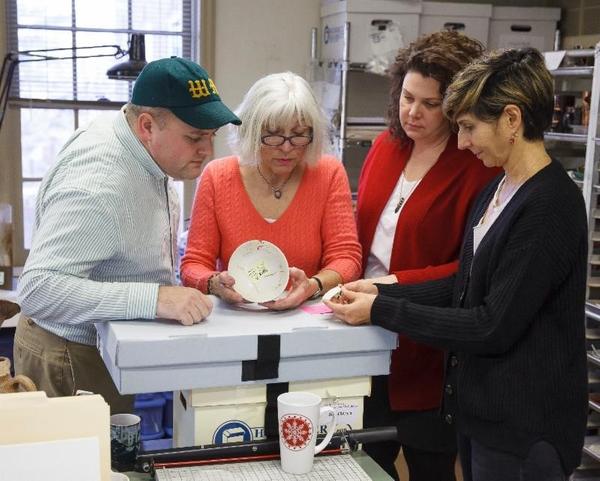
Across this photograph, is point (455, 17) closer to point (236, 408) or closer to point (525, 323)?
point (525, 323)

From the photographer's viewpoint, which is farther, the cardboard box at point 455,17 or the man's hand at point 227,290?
the cardboard box at point 455,17

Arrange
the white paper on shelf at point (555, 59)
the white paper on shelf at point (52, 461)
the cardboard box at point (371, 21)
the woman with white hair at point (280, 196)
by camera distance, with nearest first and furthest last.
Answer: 1. the white paper on shelf at point (52, 461)
2. the woman with white hair at point (280, 196)
3. the white paper on shelf at point (555, 59)
4. the cardboard box at point (371, 21)

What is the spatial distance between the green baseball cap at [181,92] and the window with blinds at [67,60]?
2333 millimetres

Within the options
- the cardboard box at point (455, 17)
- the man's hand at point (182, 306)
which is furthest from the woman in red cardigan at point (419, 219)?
the cardboard box at point (455, 17)

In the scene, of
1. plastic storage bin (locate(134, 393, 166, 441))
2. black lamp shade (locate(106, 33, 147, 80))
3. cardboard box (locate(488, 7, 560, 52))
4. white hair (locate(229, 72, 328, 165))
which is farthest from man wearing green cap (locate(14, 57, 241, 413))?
cardboard box (locate(488, 7, 560, 52))

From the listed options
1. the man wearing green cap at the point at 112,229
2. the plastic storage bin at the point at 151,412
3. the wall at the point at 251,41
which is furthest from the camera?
the wall at the point at 251,41

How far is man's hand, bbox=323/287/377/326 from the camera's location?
1469 mm

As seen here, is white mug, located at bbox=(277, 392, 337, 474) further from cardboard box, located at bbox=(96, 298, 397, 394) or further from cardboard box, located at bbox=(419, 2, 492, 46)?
cardboard box, located at bbox=(419, 2, 492, 46)

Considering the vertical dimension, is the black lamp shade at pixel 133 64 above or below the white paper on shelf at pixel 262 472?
above

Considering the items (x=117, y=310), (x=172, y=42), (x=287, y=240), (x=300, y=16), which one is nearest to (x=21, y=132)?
(x=172, y=42)

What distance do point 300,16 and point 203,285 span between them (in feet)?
8.09

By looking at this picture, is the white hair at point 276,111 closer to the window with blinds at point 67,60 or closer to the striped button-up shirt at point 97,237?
the striped button-up shirt at point 97,237

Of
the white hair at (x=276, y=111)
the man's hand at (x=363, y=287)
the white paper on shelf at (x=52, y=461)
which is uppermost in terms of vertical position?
the white hair at (x=276, y=111)

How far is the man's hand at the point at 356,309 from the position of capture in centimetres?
147
